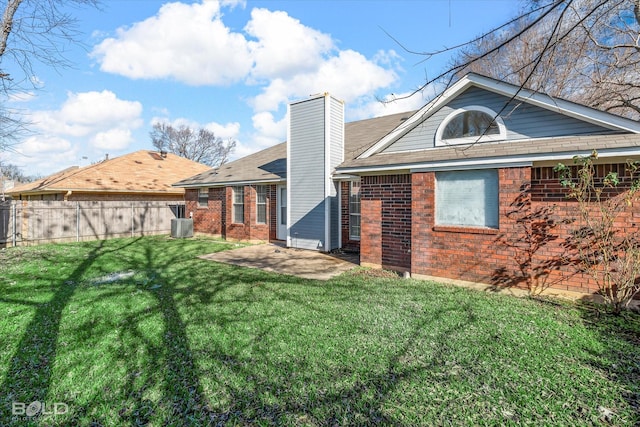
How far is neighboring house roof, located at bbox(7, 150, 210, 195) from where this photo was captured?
16.5m

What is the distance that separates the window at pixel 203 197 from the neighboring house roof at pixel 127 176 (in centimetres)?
393

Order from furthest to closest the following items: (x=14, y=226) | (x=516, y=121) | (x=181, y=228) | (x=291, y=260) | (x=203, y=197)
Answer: (x=203, y=197) → (x=181, y=228) → (x=14, y=226) → (x=291, y=260) → (x=516, y=121)

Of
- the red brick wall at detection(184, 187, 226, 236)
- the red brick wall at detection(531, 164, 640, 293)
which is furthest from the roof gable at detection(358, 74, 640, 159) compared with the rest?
the red brick wall at detection(184, 187, 226, 236)

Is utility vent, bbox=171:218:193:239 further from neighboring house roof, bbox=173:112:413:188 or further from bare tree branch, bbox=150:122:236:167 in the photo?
bare tree branch, bbox=150:122:236:167

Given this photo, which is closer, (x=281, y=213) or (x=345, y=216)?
(x=345, y=216)

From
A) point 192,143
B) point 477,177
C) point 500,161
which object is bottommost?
point 477,177

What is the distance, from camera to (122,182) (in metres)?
18.0

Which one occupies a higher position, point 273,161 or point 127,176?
point 273,161

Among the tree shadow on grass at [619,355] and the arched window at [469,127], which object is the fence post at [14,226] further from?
the tree shadow on grass at [619,355]

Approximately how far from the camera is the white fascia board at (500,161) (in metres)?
5.24

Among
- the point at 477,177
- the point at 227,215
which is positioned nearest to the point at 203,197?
the point at 227,215

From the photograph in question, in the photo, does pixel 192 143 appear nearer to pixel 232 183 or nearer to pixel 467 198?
pixel 232 183

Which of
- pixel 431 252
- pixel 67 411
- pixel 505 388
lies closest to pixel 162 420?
pixel 67 411

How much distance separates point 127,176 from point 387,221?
55.1 ft
